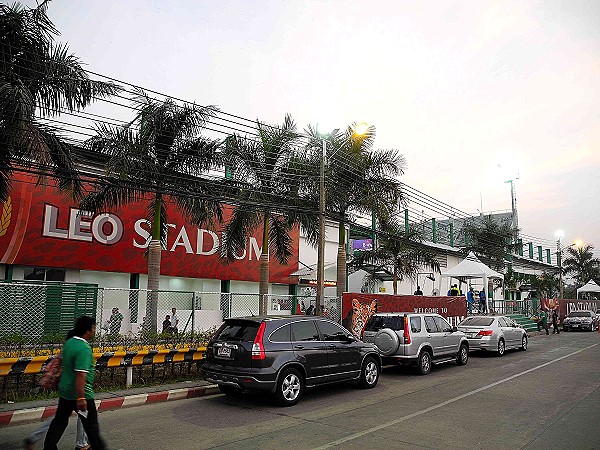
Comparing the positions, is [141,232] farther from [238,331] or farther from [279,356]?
[279,356]

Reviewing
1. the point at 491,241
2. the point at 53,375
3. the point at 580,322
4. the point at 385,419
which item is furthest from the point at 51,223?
the point at 580,322

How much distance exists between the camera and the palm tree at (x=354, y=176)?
21.0 meters

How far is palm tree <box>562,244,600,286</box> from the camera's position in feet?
210

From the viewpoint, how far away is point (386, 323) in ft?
47.4

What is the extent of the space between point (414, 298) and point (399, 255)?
7.01 m

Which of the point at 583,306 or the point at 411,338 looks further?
the point at 583,306

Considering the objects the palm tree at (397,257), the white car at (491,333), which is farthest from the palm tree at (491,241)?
the white car at (491,333)

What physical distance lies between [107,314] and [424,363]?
28.5 ft

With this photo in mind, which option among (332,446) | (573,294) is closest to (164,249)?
(332,446)

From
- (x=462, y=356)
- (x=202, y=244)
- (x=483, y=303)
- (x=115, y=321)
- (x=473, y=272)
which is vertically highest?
(x=202, y=244)

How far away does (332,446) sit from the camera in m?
7.04

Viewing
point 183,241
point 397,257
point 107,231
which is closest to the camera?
point 107,231

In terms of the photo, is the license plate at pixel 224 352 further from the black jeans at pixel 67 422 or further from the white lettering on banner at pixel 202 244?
the white lettering on banner at pixel 202 244

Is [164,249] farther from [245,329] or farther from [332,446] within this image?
[332,446]
